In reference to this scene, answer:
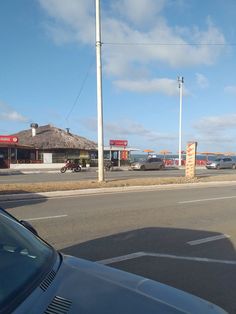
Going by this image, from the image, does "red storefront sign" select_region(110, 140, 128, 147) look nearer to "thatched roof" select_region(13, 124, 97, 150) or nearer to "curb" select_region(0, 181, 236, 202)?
"thatched roof" select_region(13, 124, 97, 150)

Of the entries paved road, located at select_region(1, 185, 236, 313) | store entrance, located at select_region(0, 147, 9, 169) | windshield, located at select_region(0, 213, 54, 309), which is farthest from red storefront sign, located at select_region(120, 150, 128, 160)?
windshield, located at select_region(0, 213, 54, 309)

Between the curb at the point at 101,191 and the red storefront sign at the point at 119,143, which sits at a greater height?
the red storefront sign at the point at 119,143

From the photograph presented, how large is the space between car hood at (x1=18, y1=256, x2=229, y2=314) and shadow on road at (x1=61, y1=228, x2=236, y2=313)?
208cm

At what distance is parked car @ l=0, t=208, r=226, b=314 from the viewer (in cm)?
239

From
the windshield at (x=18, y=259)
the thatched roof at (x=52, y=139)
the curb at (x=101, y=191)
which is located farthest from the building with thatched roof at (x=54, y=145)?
the windshield at (x=18, y=259)

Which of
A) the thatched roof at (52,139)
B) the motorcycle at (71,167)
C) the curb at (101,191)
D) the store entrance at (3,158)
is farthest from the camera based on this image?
the thatched roof at (52,139)

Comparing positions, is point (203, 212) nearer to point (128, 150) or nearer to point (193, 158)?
point (193, 158)

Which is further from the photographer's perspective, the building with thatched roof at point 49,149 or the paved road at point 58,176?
the building with thatched roof at point 49,149

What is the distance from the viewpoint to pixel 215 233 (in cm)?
906

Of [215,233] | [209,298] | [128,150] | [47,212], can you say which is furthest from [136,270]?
[128,150]

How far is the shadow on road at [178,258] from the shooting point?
539 centimetres

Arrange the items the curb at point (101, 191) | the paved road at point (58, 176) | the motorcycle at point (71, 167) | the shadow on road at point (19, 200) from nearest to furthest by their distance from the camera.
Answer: the shadow on road at point (19, 200)
the curb at point (101, 191)
the paved road at point (58, 176)
the motorcycle at point (71, 167)

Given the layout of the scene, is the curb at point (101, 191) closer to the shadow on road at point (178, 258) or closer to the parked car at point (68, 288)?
the shadow on road at point (178, 258)

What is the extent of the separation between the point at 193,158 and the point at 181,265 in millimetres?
21647
